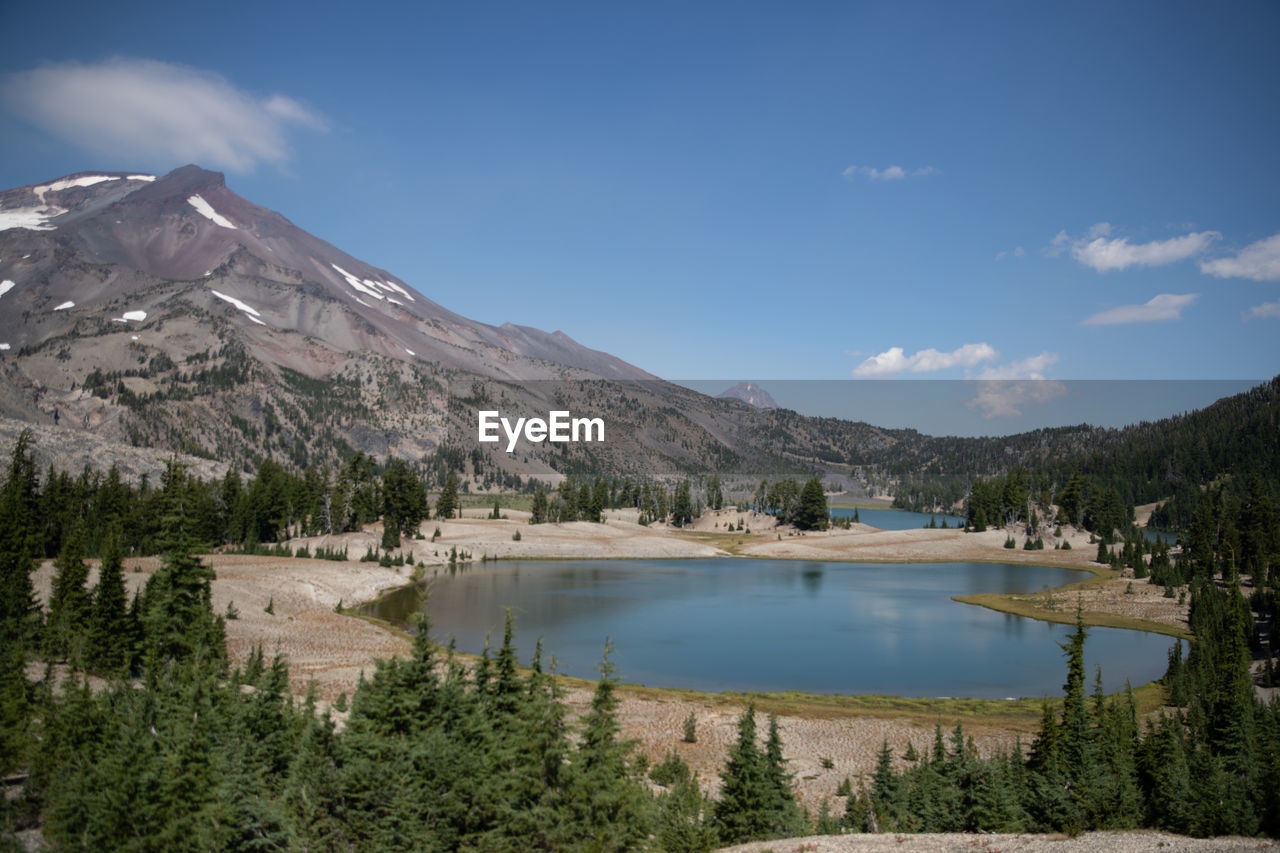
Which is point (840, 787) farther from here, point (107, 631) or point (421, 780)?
point (107, 631)

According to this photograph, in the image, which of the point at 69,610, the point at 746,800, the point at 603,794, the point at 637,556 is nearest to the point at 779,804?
the point at 746,800

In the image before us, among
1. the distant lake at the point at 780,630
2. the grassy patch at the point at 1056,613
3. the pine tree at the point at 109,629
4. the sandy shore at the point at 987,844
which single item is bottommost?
the distant lake at the point at 780,630

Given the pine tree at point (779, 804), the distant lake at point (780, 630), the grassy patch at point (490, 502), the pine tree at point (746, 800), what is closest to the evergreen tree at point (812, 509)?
the distant lake at point (780, 630)

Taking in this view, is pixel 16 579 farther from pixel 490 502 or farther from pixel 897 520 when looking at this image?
pixel 897 520

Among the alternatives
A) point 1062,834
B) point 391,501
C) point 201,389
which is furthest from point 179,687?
point 201,389

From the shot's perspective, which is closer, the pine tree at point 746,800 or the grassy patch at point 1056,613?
the pine tree at point 746,800

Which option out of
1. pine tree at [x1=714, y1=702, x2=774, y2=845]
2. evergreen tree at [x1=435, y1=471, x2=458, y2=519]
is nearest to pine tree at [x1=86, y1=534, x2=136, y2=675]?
Result: pine tree at [x1=714, y1=702, x2=774, y2=845]

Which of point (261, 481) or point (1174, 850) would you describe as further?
point (261, 481)

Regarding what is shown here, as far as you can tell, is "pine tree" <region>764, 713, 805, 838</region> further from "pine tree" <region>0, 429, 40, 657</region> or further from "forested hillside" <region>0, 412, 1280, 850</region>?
"pine tree" <region>0, 429, 40, 657</region>

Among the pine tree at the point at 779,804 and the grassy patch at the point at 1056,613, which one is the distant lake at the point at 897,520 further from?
the pine tree at the point at 779,804
